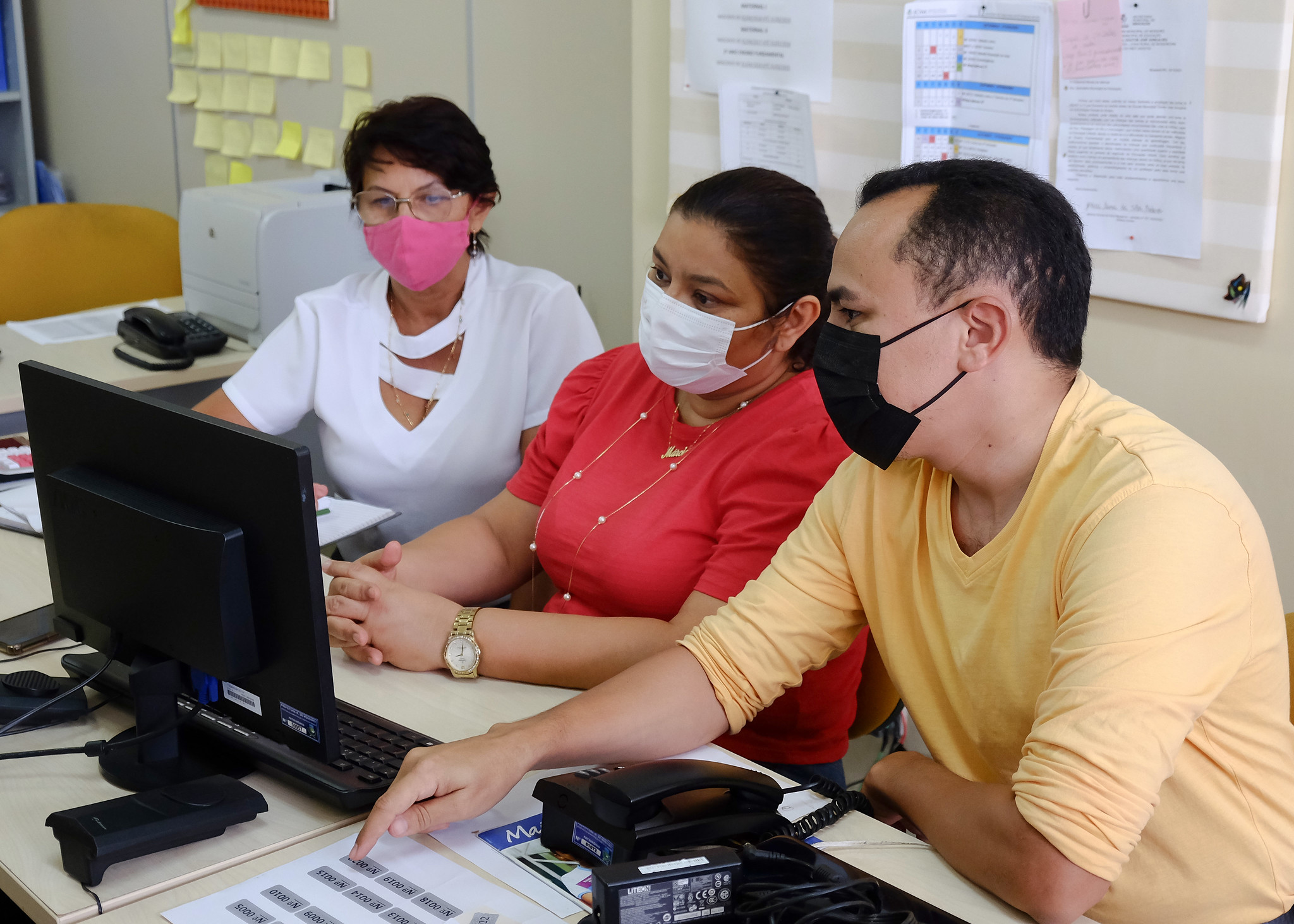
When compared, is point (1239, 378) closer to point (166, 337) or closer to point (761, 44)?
point (761, 44)

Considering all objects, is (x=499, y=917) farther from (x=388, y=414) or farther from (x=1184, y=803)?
(x=388, y=414)

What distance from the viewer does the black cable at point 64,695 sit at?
3.91ft

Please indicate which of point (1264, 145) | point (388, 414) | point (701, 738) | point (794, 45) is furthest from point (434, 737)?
point (794, 45)

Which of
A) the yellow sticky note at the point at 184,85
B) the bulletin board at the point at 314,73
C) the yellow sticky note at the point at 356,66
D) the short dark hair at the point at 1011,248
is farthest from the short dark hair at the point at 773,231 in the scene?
the yellow sticky note at the point at 184,85

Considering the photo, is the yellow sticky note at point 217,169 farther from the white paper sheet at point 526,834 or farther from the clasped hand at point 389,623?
the white paper sheet at point 526,834

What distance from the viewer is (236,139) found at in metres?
3.88

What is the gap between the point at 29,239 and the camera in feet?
11.2

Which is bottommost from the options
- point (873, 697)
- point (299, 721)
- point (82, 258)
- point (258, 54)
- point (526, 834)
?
point (873, 697)

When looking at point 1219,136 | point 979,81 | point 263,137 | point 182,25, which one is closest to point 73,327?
point 263,137

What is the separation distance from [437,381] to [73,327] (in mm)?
1346

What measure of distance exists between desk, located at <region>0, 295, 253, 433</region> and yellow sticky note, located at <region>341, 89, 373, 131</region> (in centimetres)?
89

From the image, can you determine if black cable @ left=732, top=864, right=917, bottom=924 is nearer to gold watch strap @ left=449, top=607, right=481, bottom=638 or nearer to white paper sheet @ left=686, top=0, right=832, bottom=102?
gold watch strap @ left=449, top=607, right=481, bottom=638

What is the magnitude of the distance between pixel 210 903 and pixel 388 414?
4.24 ft

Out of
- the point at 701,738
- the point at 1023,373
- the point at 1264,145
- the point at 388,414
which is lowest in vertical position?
the point at 701,738
